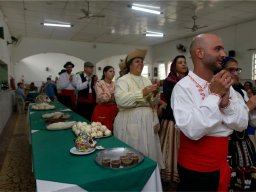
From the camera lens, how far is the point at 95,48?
1116 cm

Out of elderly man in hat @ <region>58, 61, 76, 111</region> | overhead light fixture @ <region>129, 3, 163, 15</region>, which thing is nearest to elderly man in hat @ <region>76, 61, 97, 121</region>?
elderly man in hat @ <region>58, 61, 76, 111</region>

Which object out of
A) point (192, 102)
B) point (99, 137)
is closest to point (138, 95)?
point (99, 137)

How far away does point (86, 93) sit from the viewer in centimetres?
379

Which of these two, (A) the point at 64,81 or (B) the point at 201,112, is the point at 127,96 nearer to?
(B) the point at 201,112

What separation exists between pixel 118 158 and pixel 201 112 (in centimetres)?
58

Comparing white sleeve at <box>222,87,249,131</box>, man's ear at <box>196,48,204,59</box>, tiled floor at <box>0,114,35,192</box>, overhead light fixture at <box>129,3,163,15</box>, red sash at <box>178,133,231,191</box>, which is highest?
overhead light fixture at <box>129,3,163,15</box>

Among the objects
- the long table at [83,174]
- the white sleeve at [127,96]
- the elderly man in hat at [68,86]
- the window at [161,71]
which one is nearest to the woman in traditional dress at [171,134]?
the white sleeve at [127,96]

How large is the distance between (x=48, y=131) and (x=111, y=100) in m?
1.01

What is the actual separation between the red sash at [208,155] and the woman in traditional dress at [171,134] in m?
1.21

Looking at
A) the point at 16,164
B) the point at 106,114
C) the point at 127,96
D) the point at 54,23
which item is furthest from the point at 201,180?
the point at 54,23

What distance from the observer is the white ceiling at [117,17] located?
568 cm

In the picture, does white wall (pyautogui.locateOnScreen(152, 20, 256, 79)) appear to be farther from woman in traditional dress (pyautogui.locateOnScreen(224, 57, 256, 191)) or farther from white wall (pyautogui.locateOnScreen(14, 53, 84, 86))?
white wall (pyautogui.locateOnScreen(14, 53, 84, 86))

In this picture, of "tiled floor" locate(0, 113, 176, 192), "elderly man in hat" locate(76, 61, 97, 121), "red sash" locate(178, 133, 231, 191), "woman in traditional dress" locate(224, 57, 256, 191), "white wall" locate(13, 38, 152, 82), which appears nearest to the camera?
"red sash" locate(178, 133, 231, 191)

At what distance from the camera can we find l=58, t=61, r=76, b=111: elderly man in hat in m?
4.62
